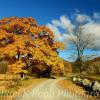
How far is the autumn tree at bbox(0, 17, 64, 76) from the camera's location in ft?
155

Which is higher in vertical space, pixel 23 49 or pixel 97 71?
pixel 23 49

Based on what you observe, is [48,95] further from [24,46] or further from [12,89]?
[24,46]

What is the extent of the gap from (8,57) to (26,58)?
3.81 metres

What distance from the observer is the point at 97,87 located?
27.4 metres

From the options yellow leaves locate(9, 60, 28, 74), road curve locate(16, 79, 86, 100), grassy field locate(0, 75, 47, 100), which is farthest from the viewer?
yellow leaves locate(9, 60, 28, 74)

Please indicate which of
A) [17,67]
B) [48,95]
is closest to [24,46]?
[17,67]

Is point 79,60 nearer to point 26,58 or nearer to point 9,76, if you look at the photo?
point 26,58

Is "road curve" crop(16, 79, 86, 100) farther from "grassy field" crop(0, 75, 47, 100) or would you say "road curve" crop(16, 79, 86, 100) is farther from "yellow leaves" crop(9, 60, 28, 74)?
"yellow leaves" crop(9, 60, 28, 74)

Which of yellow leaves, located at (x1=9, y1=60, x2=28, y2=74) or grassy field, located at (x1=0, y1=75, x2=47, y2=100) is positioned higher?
yellow leaves, located at (x1=9, y1=60, x2=28, y2=74)

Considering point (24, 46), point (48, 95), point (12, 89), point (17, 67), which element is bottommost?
point (48, 95)

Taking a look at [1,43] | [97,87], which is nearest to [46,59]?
[1,43]

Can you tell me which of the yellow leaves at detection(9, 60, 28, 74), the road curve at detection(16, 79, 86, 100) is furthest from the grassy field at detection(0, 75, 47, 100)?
the yellow leaves at detection(9, 60, 28, 74)

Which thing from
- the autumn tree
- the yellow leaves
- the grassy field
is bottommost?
the grassy field

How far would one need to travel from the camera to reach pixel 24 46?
159 feet
